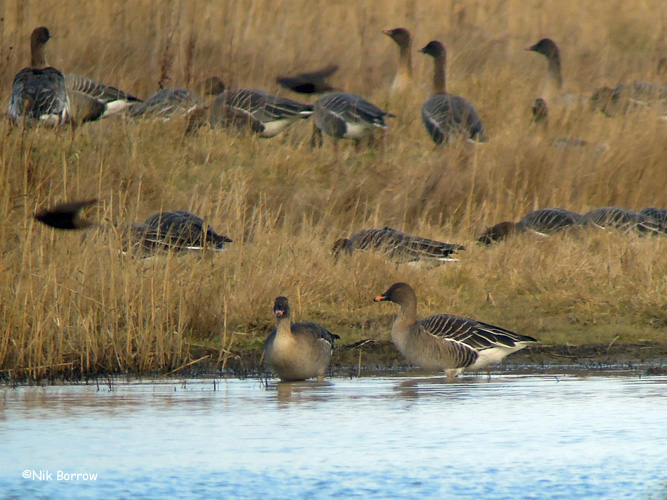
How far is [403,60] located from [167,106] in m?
4.58

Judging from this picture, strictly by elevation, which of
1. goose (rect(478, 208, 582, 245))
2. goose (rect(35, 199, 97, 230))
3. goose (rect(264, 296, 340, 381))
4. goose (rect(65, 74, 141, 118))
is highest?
goose (rect(65, 74, 141, 118))

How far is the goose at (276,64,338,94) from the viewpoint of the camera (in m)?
15.8

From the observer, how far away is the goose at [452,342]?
27.5 ft

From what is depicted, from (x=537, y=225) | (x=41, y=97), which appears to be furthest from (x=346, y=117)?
(x=41, y=97)

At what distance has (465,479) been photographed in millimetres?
5441

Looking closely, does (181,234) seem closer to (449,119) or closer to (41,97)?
(41,97)

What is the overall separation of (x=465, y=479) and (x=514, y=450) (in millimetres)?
632

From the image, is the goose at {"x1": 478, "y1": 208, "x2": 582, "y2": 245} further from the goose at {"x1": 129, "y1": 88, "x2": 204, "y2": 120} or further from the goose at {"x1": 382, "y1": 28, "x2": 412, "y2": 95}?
the goose at {"x1": 382, "y1": 28, "x2": 412, "y2": 95}

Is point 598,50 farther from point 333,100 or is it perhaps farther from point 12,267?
point 12,267

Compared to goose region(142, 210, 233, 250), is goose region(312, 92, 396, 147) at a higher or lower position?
higher

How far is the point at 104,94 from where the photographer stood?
14.8 m

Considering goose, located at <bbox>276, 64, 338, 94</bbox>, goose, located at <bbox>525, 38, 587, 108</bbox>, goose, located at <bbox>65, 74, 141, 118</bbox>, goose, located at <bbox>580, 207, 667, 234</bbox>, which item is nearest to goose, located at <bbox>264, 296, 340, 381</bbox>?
goose, located at <bbox>580, 207, 667, 234</bbox>

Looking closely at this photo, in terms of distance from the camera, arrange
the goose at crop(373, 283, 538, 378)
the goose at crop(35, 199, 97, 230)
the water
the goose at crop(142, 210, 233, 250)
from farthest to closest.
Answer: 1. the goose at crop(142, 210, 233, 250)
2. the goose at crop(373, 283, 538, 378)
3. the goose at crop(35, 199, 97, 230)
4. the water

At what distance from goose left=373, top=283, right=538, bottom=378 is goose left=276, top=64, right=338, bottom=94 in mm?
7301
